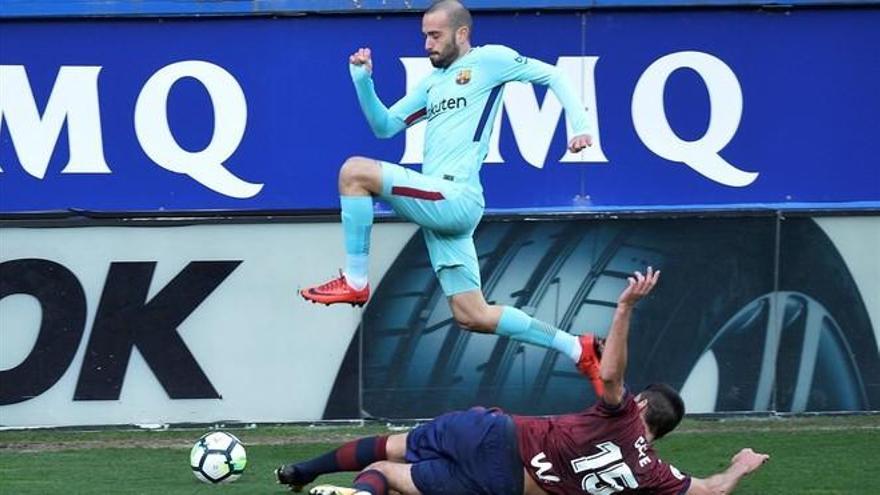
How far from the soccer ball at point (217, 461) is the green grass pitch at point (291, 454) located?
61 millimetres

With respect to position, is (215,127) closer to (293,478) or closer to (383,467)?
(293,478)

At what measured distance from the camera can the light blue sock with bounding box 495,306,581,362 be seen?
900 cm

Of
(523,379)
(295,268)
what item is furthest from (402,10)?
(523,379)

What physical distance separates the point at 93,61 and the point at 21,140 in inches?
25.6

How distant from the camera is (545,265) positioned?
1107 centimetres

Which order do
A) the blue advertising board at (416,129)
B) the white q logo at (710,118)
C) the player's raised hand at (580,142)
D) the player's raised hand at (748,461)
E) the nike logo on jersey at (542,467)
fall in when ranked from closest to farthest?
the nike logo on jersey at (542,467) < the player's raised hand at (748,461) < the player's raised hand at (580,142) < the blue advertising board at (416,129) < the white q logo at (710,118)

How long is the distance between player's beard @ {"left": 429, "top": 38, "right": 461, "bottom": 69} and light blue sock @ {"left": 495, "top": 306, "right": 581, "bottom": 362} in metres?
1.28

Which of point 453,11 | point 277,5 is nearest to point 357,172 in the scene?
point 453,11

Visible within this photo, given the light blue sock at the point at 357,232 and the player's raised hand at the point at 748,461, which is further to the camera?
the light blue sock at the point at 357,232

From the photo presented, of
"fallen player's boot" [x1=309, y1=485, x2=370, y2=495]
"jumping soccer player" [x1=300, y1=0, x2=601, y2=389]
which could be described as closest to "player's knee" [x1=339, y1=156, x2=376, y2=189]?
"jumping soccer player" [x1=300, y1=0, x2=601, y2=389]

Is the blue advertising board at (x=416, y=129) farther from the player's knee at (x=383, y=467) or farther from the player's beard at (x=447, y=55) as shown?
the player's knee at (x=383, y=467)

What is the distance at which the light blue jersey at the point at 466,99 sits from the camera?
8.88 m

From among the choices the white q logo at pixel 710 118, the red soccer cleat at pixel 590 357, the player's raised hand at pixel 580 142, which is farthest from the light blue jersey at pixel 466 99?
the white q logo at pixel 710 118

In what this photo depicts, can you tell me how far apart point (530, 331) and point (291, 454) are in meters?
1.74
